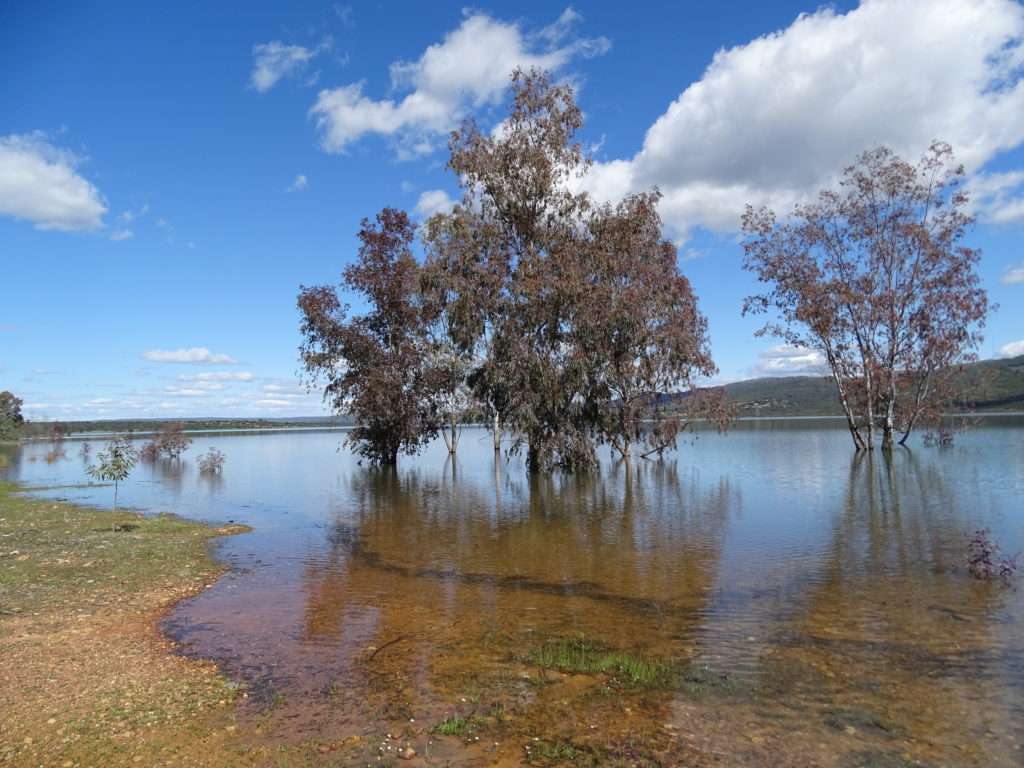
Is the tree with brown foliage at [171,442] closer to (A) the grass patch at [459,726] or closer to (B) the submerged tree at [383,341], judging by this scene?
(B) the submerged tree at [383,341]

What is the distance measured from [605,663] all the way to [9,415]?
102757 mm

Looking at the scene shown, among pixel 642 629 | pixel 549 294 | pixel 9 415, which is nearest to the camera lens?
pixel 642 629

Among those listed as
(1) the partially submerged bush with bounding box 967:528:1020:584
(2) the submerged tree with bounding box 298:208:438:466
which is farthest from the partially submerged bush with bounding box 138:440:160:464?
(1) the partially submerged bush with bounding box 967:528:1020:584

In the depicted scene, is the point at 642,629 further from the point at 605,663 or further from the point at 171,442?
the point at 171,442

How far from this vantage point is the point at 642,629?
31.9 feet

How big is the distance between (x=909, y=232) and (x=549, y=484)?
29.3 metres

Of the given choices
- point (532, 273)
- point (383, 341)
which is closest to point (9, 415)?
point (383, 341)

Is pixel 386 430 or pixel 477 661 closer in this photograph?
pixel 477 661

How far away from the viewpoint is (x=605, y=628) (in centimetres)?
987

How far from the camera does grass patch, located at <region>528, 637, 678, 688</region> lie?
7.66 m

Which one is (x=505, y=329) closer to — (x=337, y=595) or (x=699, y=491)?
(x=699, y=491)

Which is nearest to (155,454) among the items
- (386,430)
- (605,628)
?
(386,430)

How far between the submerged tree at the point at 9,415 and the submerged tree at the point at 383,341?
59277 mm

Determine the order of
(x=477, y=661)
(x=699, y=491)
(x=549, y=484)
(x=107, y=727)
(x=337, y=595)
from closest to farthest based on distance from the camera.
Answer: (x=107, y=727) < (x=477, y=661) < (x=337, y=595) < (x=699, y=491) < (x=549, y=484)
